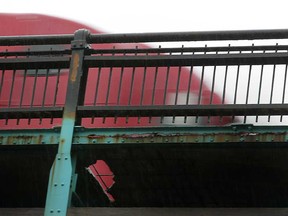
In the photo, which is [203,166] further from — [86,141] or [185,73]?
[185,73]

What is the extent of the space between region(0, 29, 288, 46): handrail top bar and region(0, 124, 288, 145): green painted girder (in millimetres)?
944

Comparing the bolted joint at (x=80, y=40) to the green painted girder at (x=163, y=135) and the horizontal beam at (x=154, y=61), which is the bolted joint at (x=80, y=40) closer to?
the horizontal beam at (x=154, y=61)

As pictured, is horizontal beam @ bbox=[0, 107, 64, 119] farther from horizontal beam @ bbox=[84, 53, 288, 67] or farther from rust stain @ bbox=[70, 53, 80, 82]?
horizontal beam @ bbox=[84, 53, 288, 67]

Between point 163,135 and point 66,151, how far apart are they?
3.10ft

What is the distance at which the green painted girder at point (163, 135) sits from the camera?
17.2 feet

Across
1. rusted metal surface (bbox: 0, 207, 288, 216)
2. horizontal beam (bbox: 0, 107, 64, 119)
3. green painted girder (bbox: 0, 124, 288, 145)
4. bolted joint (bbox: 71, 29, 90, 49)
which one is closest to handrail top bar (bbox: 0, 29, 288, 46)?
bolted joint (bbox: 71, 29, 90, 49)

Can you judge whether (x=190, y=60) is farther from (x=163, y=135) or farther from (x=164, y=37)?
(x=163, y=135)

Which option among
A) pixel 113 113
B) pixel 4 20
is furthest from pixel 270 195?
pixel 4 20

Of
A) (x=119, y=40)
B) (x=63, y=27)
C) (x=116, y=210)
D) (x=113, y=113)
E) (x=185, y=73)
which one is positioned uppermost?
(x=63, y=27)

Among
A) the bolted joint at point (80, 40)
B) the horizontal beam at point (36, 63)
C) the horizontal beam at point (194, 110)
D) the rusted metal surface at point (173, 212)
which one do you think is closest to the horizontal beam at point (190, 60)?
the bolted joint at point (80, 40)

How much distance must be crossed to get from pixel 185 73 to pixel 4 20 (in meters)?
3.09

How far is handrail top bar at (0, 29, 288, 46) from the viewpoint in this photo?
5531 mm

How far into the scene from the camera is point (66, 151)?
17.4 feet

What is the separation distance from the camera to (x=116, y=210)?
5.63 meters
